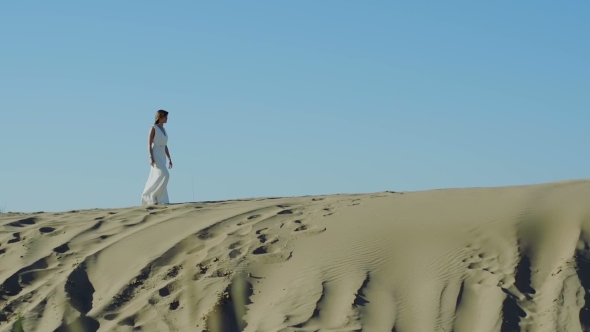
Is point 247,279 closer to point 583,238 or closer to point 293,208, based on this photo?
point 293,208

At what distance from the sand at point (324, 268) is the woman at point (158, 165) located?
3.24 meters

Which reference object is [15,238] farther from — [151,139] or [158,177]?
[151,139]

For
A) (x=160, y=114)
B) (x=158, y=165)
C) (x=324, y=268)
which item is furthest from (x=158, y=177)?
(x=324, y=268)

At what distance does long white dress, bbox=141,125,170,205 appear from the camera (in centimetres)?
1344

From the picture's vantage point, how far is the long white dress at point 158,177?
1344cm

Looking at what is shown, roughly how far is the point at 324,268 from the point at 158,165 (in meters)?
5.84

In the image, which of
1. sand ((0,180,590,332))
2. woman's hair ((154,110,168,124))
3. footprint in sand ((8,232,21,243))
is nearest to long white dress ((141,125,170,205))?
woman's hair ((154,110,168,124))

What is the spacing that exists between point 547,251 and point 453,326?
144 cm

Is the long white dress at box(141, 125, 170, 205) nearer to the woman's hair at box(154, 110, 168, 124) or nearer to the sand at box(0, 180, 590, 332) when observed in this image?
the woman's hair at box(154, 110, 168, 124)

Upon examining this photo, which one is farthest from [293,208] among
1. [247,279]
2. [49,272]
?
[49,272]

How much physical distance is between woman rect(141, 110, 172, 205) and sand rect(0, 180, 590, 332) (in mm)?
3237

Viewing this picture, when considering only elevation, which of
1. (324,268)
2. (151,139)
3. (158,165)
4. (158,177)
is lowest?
(324,268)

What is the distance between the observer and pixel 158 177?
1352 centimetres

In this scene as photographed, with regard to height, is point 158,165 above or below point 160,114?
below
